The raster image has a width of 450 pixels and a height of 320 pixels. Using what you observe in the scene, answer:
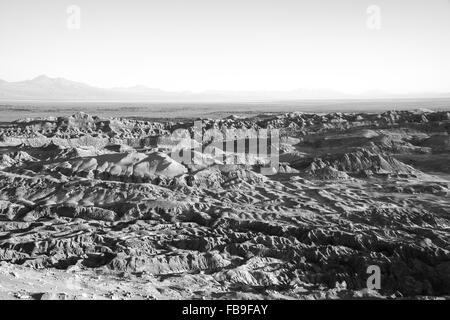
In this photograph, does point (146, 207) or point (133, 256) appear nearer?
point (133, 256)

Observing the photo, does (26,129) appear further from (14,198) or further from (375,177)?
(375,177)
